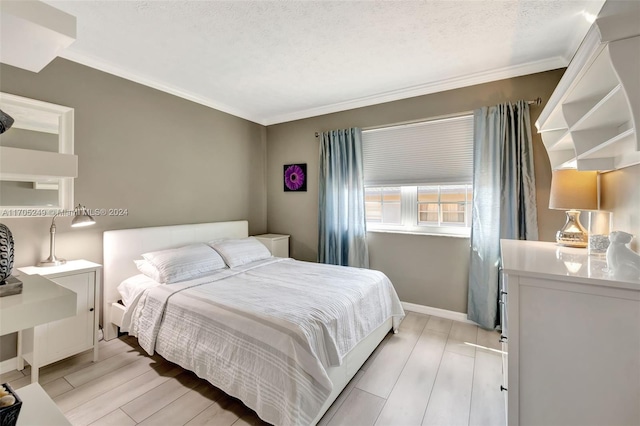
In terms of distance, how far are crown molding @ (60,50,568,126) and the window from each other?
0.35 meters

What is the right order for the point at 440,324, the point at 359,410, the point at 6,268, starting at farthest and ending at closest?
the point at 440,324, the point at 359,410, the point at 6,268

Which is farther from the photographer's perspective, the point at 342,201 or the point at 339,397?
the point at 342,201

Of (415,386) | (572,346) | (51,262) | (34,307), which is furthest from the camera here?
(51,262)

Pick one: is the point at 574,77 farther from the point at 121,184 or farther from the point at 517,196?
the point at 121,184

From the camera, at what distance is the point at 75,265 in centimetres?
238

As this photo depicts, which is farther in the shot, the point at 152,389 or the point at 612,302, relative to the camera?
the point at 152,389

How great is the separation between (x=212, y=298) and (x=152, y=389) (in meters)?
0.71

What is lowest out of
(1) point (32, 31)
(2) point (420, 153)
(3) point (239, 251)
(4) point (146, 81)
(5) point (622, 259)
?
(3) point (239, 251)

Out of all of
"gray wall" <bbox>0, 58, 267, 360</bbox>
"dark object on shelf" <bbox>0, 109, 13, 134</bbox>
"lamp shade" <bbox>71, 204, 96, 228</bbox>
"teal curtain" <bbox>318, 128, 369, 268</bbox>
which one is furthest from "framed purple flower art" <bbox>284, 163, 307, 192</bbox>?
"dark object on shelf" <bbox>0, 109, 13, 134</bbox>

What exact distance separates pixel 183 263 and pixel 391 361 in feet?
6.68

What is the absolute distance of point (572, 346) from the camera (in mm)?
1227

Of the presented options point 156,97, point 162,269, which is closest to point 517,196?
point 162,269

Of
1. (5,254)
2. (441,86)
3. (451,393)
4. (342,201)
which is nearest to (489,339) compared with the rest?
(451,393)

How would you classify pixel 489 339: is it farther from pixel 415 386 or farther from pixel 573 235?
pixel 573 235
